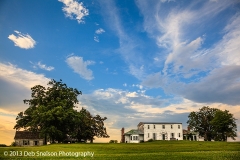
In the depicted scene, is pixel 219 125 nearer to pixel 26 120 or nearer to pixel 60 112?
pixel 60 112

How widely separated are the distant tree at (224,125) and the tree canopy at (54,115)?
137ft

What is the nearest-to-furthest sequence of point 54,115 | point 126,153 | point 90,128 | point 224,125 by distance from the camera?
point 126,153, point 54,115, point 90,128, point 224,125

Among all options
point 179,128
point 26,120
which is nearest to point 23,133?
point 26,120

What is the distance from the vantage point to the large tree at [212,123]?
77.3 m

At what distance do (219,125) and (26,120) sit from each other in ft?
196

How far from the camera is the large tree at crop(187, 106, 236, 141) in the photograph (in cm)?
7731

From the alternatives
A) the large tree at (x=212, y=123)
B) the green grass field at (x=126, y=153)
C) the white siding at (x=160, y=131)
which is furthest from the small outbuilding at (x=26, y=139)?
the large tree at (x=212, y=123)

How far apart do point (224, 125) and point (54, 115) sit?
55.1 meters

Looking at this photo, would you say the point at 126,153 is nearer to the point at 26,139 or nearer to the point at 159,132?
the point at 159,132

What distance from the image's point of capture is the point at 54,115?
55.5 meters

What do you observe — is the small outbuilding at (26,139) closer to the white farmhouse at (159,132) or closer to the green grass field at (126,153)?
the white farmhouse at (159,132)

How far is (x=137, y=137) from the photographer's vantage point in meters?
80.6

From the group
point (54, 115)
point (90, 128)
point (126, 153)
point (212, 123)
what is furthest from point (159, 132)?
point (126, 153)

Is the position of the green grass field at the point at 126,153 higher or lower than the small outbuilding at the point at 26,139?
higher
